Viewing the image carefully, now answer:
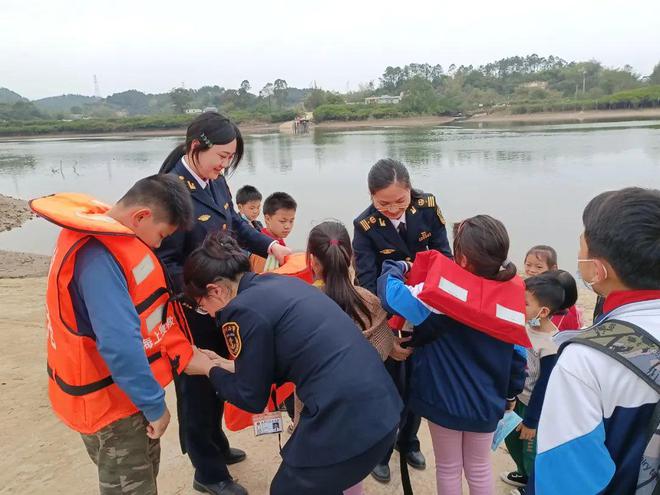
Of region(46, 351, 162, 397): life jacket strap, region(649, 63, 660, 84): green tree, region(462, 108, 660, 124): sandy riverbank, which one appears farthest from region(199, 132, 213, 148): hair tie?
region(649, 63, 660, 84): green tree

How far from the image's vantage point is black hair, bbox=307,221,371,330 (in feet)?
5.96

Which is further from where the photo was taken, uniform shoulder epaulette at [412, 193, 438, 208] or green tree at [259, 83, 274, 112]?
green tree at [259, 83, 274, 112]

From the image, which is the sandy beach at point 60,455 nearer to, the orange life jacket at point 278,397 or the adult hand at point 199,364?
the orange life jacket at point 278,397

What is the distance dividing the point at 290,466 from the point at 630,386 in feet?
3.23

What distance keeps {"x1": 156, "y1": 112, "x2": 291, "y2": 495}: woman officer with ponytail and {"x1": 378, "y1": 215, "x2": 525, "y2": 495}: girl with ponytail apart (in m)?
0.86

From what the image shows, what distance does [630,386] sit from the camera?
1.02 metres

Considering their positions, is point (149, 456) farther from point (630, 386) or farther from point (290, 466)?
point (630, 386)

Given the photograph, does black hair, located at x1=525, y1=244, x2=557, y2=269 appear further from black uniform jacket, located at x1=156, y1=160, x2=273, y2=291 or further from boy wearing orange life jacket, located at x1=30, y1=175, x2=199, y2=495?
boy wearing orange life jacket, located at x1=30, y1=175, x2=199, y2=495

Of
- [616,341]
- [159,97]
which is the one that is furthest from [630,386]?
[159,97]

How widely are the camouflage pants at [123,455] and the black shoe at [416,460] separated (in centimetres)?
139

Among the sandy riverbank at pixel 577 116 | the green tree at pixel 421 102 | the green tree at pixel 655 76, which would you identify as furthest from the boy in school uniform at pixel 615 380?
the green tree at pixel 655 76

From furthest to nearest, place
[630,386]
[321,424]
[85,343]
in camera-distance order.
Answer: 1. [85,343]
2. [321,424]
3. [630,386]

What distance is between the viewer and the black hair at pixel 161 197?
1.71 m

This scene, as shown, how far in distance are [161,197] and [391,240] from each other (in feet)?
4.06
